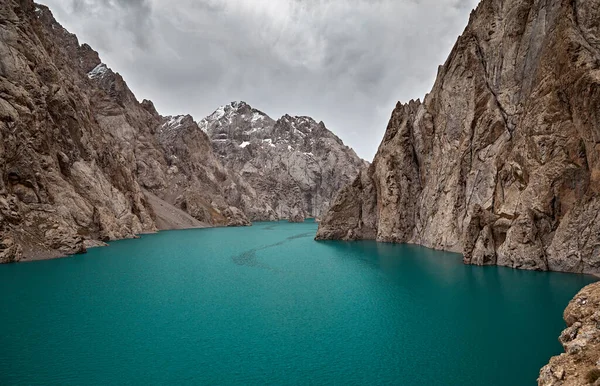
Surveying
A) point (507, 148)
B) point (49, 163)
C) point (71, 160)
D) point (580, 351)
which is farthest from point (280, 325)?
point (71, 160)

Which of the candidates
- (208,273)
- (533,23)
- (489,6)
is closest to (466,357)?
(208,273)

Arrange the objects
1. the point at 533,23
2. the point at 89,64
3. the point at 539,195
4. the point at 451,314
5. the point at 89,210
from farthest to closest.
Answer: the point at 89,64
the point at 89,210
the point at 533,23
the point at 539,195
the point at 451,314

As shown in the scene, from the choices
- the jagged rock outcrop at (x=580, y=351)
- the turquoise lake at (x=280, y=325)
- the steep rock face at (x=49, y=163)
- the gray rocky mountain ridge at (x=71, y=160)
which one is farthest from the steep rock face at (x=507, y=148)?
the gray rocky mountain ridge at (x=71, y=160)

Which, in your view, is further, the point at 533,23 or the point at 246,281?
the point at 533,23

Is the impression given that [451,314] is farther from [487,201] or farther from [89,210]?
[89,210]

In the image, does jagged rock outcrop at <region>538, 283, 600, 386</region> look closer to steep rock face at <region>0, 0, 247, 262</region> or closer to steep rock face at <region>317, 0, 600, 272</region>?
steep rock face at <region>317, 0, 600, 272</region>
